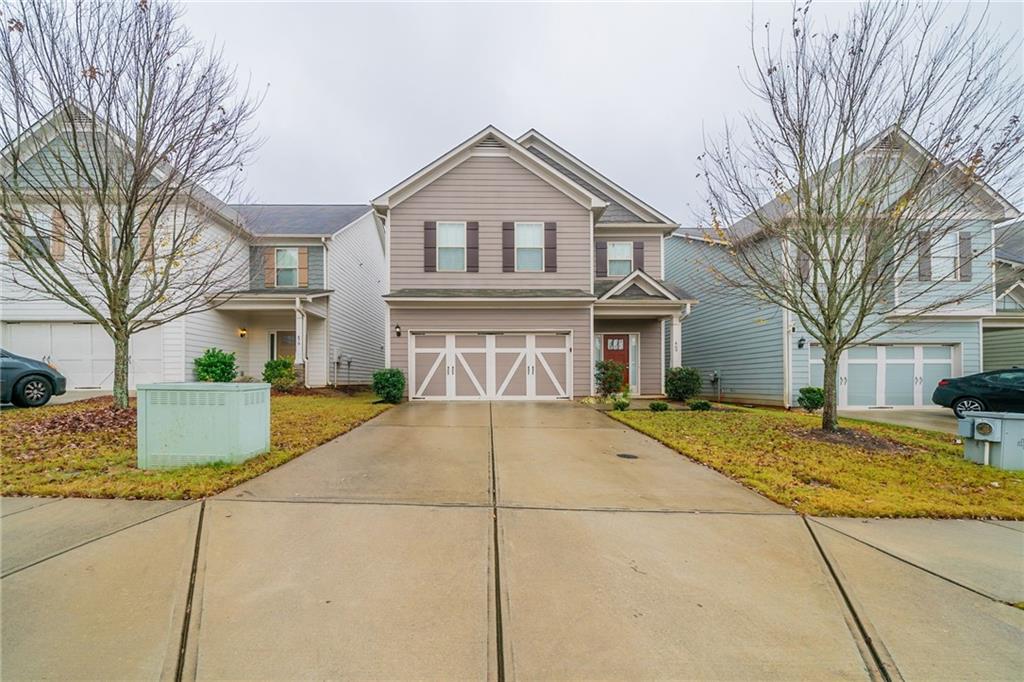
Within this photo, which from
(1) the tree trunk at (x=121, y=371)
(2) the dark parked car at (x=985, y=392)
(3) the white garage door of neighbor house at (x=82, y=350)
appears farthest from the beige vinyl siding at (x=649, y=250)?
(3) the white garage door of neighbor house at (x=82, y=350)

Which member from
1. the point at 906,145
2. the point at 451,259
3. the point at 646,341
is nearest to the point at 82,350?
the point at 451,259

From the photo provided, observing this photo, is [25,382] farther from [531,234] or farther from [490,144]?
[490,144]

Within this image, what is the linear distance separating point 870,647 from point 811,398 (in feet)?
38.4

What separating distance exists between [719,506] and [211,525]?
4541 mm

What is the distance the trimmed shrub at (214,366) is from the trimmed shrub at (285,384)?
56.7 inches

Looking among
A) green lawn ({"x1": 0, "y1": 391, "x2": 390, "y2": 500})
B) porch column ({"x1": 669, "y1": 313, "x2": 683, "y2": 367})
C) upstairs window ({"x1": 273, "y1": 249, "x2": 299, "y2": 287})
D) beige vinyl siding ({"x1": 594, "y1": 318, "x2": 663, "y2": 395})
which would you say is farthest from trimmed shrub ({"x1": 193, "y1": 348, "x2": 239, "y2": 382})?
porch column ({"x1": 669, "y1": 313, "x2": 683, "y2": 367})

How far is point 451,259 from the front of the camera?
13.6 meters

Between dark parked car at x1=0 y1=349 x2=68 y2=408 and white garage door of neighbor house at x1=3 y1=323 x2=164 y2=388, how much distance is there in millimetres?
3707

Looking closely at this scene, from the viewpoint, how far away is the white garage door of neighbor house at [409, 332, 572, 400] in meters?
13.1

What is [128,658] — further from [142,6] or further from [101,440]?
[142,6]

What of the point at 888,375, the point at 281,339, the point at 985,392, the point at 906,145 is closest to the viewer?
the point at 906,145

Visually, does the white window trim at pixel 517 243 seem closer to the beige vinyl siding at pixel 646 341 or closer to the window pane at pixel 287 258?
the beige vinyl siding at pixel 646 341

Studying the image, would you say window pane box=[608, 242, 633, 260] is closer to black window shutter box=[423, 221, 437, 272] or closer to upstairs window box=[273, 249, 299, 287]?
black window shutter box=[423, 221, 437, 272]

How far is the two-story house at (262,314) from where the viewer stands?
1359 centimetres
